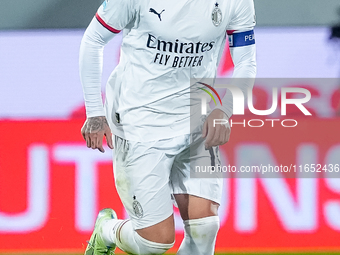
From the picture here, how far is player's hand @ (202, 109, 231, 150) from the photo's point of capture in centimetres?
180

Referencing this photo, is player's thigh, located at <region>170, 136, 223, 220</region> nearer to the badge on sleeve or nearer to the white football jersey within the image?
the white football jersey

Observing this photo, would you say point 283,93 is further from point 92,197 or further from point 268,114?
point 92,197

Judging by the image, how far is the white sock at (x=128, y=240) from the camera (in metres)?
1.96

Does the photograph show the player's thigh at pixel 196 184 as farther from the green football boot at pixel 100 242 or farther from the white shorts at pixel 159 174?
the green football boot at pixel 100 242

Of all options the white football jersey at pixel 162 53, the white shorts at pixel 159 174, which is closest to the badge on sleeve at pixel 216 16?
the white football jersey at pixel 162 53

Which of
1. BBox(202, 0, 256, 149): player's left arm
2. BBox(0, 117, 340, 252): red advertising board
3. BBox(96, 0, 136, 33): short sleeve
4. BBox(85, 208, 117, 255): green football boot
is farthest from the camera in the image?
BBox(0, 117, 340, 252): red advertising board

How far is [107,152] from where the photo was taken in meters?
2.81

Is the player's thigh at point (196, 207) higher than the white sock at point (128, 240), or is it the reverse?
the player's thigh at point (196, 207)

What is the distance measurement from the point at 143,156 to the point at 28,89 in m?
1.23

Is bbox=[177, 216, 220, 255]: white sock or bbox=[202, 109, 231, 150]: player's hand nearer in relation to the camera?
bbox=[202, 109, 231, 150]: player's hand

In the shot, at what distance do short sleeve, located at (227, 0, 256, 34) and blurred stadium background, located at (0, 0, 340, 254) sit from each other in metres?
0.83

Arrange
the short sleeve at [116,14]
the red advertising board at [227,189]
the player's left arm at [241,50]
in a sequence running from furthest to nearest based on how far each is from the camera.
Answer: the red advertising board at [227,189]
the player's left arm at [241,50]
the short sleeve at [116,14]

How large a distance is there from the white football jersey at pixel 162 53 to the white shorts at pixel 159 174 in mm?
47

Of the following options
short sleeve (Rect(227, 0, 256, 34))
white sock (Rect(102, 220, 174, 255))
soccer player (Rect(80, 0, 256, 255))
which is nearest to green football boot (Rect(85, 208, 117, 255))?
white sock (Rect(102, 220, 174, 255))
